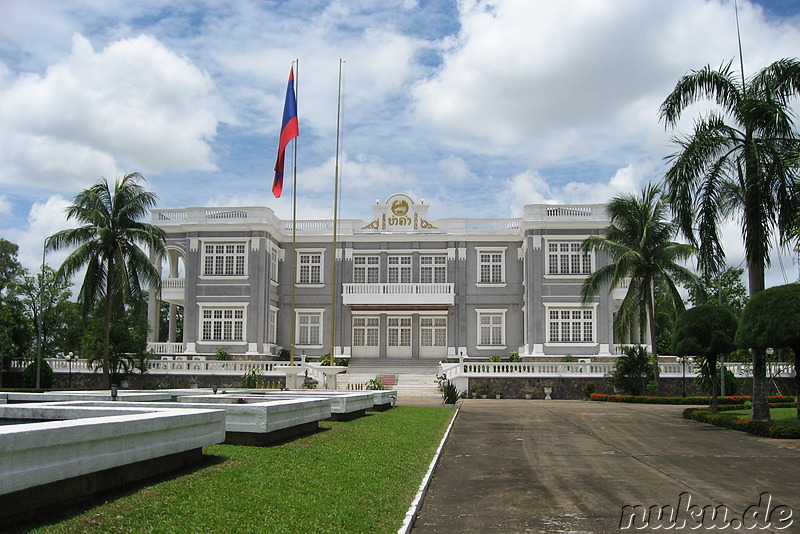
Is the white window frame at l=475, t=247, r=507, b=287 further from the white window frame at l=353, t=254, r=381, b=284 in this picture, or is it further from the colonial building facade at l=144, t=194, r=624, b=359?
the white window frame at l=353, t=254, r=381, b=284

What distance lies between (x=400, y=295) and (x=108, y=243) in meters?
16.5

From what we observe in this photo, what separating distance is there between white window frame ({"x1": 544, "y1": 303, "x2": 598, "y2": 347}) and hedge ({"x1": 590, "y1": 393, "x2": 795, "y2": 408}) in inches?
264

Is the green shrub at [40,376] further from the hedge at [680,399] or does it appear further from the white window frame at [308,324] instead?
the hedge at [680,399]

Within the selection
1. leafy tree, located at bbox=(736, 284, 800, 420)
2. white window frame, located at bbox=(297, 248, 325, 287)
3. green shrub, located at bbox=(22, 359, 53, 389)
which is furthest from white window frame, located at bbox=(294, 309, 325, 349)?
leafy tree, located at bbox=(736, 284, 800, 420)

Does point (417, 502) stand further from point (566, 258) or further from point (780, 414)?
point (566, 258)

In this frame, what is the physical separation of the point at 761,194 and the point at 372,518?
49.3 feet

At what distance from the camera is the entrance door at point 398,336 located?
42.7m

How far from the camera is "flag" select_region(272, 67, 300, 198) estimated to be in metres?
26.1

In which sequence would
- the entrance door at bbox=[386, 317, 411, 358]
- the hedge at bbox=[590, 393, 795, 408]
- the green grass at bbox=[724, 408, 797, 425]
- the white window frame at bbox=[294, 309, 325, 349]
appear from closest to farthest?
the green grass at bbox=[724, 408, 797, 425] → the hedge at bbox=[590, 393, 795, 408] → the entrance door at bbox=[386, 317, 411, 358] → the white window frame at bbox=[294, 309, 325, 349]

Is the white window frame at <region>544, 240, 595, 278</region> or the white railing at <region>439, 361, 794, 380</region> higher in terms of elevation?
the white window frame at <region>544, 240, 595, 278</region>

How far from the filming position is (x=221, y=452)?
9406 millimetres

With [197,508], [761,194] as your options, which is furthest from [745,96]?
[197,508]

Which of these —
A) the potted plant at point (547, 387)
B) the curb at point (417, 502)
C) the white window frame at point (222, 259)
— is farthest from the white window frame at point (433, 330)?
the curb at point (417, 502)

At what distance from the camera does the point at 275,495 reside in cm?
730
